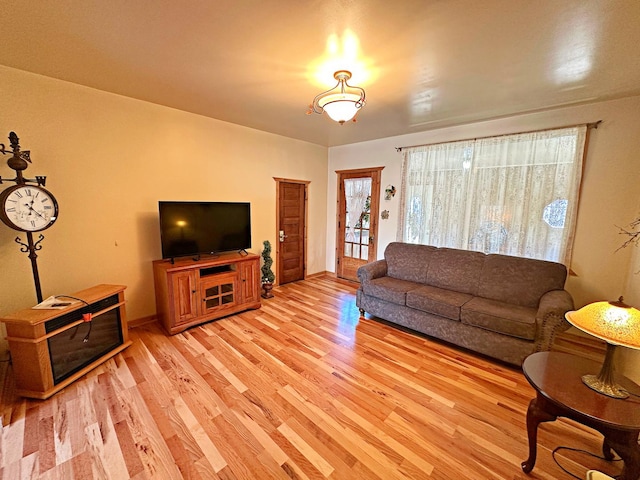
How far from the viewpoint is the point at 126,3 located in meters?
1.48

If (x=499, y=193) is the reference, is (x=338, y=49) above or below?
above

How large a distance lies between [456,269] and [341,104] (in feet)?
8.24

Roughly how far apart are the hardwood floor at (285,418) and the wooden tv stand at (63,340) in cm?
11

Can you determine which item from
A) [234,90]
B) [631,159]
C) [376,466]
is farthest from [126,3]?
[631,159]

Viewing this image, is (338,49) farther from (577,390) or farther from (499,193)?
(499,193)

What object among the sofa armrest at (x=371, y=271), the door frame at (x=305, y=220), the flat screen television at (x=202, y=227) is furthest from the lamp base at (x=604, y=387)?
the door frame at (x=305, y=220)

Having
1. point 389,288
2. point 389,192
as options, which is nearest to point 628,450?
point 389,288

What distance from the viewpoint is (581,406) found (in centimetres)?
128

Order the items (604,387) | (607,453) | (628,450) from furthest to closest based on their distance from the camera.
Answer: (607,453) < (604,387) < (628,450)

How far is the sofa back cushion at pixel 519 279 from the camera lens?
2.76 m

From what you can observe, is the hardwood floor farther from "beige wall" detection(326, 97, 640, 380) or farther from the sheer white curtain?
the sheer white curtain

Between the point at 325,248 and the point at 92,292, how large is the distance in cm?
393

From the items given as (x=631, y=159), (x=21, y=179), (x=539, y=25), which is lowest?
(x=21, y=179)

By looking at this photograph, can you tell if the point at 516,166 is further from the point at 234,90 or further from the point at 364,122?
the point at 234,90
